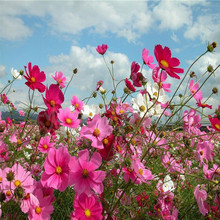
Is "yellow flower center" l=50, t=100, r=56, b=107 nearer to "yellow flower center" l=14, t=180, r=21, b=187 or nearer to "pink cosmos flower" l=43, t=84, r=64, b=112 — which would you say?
"pink cosmos flower" l=43, t=84, r=64, b=112

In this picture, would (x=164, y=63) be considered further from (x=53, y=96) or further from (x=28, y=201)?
(x=28, y=201)

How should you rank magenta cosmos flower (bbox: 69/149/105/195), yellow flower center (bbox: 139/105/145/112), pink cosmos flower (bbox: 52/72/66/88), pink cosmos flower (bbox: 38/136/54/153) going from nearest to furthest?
magenta cosmos flower (bbox: 69/149/105/195)
yellow flower center (bbox: 139/105/145/112)
pink cosmos flower (bbox: 38/136/54/153)
pink cosmos flower (bbox: 52/72/66/88)

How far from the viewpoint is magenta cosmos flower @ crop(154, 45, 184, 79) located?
780 millimetres

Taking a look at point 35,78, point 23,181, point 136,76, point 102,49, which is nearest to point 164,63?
point 136,76

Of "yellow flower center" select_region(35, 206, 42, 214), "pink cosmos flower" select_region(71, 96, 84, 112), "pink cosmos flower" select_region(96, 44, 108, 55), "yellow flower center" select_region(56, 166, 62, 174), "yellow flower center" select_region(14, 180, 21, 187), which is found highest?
"pink cosmos flower" select_region(96, 44, 108, 55)

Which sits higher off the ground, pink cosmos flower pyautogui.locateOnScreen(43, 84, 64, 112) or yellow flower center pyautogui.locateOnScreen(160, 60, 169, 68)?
yellow flower center pyautogui.locateOnScreen(160, 60, 169, 68)

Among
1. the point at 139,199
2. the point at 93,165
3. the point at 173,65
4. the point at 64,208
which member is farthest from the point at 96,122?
the point at 64,208

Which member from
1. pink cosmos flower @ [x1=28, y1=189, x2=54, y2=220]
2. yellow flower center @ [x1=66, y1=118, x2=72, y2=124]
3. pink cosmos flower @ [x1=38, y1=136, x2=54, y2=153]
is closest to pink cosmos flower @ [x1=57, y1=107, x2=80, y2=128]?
yellow flower center @ [x1=66, y1=118, x2=72, y2=124]

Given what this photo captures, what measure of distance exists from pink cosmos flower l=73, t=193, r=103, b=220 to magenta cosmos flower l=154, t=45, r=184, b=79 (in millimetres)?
463

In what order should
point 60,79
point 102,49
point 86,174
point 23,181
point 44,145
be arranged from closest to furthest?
point 86,174 → point 23,181 → point 44,145 → point 60,79 → point 102,49

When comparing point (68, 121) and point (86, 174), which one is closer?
point (86, 174)

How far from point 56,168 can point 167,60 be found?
19.5 inches

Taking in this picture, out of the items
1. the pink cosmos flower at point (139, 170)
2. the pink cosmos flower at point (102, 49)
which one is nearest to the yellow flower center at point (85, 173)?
the pink cosmos flower at point (139, 170)

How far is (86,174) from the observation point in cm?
64
